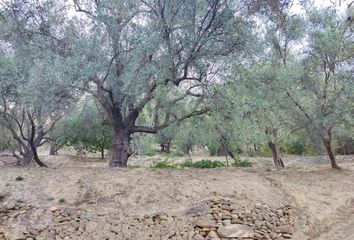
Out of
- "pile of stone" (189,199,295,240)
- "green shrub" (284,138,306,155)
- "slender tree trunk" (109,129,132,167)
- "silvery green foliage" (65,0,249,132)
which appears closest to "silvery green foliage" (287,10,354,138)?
"silvery green foliage" (65,0,249,132)

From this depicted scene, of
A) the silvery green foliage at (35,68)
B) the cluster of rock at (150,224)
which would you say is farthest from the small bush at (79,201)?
the silvery green foliage at (35,68)

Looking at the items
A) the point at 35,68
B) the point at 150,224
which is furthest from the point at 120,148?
the point at 150,224

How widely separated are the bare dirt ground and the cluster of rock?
2 cm

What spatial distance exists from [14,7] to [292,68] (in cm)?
801

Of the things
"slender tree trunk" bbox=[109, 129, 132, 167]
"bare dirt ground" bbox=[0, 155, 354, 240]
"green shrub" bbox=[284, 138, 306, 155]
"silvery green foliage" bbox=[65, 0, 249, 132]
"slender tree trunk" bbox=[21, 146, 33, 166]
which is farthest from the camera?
"green shrub" bbox=[284, 138, 306, 155]

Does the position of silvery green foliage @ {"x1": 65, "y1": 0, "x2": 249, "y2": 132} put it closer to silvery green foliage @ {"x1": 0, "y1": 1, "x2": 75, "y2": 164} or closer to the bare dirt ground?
silvery green foliage @ {"x1": 0, "y1": 1, "x2": 75, "y2": 164}

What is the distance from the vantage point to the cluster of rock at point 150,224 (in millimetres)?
6602

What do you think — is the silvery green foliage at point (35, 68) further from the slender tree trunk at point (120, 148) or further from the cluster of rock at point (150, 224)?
the cluster of rock at point (150, 224)

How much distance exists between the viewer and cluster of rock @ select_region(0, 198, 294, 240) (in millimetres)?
6602

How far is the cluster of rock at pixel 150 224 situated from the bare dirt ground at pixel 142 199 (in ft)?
0.06

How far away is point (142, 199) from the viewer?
7625 mm

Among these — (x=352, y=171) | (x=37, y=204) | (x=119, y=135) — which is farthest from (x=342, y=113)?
(x=37, y=204)

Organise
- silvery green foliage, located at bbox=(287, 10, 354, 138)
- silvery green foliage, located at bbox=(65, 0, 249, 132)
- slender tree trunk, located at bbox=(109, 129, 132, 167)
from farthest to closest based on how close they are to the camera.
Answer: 1. silvery green foliage, located at bbox=(287, 10, 354, 138)
2. slender tree trunk, located at bbox=(109, 129, 132, 167)
3. silvery green foliage, located at bbox=(65, 0, 249, 132)

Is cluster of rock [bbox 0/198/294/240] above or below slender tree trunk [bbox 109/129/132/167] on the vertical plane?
below
